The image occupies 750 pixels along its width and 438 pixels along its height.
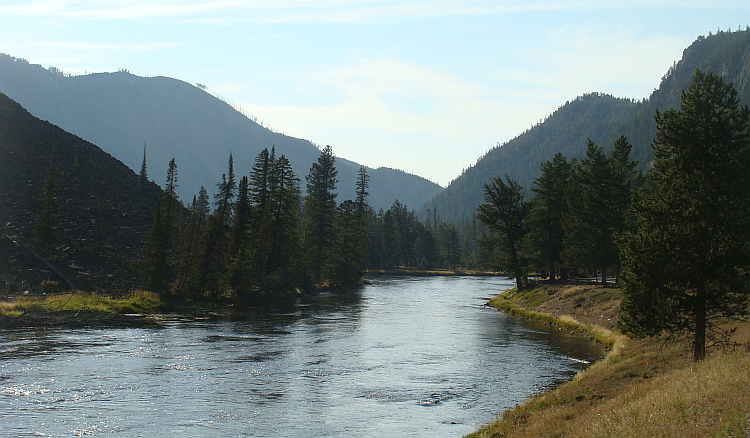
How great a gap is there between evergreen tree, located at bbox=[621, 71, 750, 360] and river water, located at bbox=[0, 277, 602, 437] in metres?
7.07

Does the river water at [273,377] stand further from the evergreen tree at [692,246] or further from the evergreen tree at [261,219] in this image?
the evergreen tree at [261,219]

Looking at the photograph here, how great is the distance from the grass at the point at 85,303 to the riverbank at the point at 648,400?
38.3 metres

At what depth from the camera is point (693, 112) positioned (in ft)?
85.5

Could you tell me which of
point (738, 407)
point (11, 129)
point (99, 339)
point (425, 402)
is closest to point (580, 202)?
point (425, 402)

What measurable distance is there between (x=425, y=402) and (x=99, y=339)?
24.0 m

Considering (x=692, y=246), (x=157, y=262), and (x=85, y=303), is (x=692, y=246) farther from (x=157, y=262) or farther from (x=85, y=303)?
(x=157, y=262)

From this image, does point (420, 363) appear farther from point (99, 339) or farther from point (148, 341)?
point (99, 339)

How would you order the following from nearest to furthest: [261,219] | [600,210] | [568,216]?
1. [600,210]
2. [568,216]
3. [261,219]

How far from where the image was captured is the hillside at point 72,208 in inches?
2463

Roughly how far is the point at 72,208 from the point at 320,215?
3864 centimetres

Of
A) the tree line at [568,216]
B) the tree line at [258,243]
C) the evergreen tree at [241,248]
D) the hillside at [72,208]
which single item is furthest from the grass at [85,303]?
the tree line at [568,216]

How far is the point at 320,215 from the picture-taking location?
10181cm

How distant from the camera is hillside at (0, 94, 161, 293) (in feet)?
205

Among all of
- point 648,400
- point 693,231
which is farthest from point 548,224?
point 648,400
